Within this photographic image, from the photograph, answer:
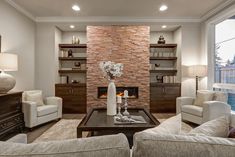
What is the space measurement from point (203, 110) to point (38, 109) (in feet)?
11.4

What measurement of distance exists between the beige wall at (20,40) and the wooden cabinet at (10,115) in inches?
34.5

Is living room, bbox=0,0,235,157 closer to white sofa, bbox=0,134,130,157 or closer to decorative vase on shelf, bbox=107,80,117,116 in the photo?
decorative vase on shelf, bbox=107,80,117,116

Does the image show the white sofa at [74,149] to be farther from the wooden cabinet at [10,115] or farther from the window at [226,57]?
the window at [226,57]

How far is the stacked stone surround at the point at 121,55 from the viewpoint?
19.3 ft

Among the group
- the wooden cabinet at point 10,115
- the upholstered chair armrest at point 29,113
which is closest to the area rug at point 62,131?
the upholstered chair armrest at point 29,113

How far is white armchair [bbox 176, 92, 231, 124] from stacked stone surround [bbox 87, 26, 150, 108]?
1264 mm

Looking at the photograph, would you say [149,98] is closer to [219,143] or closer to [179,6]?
[179,6]

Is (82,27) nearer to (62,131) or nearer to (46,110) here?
(46,110)

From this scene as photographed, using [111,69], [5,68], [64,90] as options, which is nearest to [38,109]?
[5,68]

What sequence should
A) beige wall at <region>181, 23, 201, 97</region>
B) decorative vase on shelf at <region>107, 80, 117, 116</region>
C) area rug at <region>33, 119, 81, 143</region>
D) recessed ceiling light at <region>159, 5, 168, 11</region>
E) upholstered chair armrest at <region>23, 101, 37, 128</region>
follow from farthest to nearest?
beige wall at <region>181, 23, 201, 97</region>, recessed ceiling light at <region>159, 5, 168, 11</region>, upholstered chair armrest at <region>23, 101, 37, 128</region>, area rug at <region>33, 119, 81, 143</region>, decorative vase on shelf at <region>107, 80, 117, 116</region>

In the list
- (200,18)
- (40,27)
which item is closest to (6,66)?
(40,27)

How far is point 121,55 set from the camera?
19.4 feet

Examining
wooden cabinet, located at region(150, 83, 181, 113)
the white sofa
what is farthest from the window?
the white sofa

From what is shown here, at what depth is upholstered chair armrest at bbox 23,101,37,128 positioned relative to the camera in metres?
4.13
